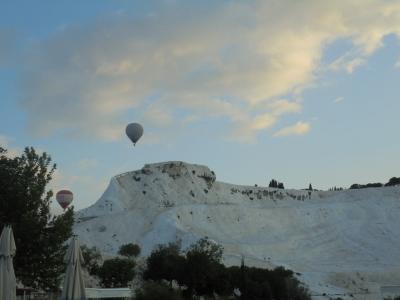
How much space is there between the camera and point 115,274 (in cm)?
4844

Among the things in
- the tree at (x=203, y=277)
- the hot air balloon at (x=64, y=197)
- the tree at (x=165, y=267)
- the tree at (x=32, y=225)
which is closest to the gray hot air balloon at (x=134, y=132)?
the tree at (x=165, y=267)

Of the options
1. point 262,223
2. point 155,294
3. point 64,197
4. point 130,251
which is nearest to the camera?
point 64,197

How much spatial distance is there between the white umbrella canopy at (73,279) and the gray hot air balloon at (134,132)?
32734 mm

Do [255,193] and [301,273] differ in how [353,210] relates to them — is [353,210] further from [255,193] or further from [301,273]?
[301,273]

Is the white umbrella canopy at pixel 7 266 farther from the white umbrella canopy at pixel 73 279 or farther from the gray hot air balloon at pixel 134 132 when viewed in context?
the gray hot air balloon at pixel 134 132

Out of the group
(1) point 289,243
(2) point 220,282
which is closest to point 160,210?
(1) point 289,243

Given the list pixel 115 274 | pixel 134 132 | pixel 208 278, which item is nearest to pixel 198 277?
pixel 208 278

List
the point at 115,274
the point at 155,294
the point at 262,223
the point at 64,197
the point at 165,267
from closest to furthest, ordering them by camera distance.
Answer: the point at 64,197
the point at 155,294
the point at 165,267
the point at 115,274
the point at 262,223

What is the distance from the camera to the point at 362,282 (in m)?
81.7

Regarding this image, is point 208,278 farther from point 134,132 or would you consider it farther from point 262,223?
point 262,223

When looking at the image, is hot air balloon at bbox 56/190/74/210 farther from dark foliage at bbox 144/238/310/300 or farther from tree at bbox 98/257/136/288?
tree at bbox 98/257/136/288

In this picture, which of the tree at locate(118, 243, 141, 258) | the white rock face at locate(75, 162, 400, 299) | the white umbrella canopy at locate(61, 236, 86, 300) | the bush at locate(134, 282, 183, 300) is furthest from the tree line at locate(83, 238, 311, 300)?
the white umbrella canopy at locate(61, 236, 86, 300)

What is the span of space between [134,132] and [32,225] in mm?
29811

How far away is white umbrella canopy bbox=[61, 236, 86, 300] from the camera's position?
16.4m
